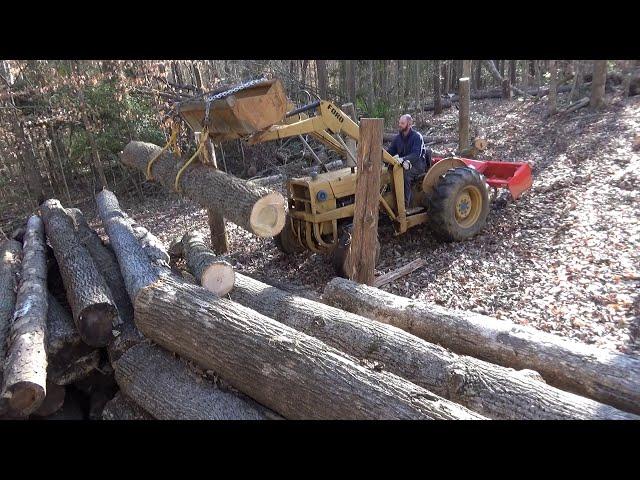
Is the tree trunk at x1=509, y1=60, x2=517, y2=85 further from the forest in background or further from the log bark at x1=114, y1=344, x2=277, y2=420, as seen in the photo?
the log bark at x1=114, y1=344, x2=277, y2=420

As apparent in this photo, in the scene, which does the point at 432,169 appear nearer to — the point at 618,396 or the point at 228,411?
the point at 618,396

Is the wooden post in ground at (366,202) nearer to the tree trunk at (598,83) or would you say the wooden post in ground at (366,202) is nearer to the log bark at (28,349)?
the log bark at (28,349)

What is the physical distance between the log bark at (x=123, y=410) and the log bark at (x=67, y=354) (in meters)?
0.43

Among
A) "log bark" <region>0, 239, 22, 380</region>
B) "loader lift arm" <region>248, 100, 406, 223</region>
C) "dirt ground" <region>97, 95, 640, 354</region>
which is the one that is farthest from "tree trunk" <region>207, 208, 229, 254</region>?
"log bark" <region>0, 239, 22, 380</region>

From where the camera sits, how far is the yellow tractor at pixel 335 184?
461 centimetres

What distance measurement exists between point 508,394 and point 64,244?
528cm

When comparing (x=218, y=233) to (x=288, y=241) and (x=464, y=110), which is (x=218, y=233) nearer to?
(x=288, y=241)

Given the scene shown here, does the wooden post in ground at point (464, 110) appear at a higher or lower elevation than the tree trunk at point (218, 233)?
higher

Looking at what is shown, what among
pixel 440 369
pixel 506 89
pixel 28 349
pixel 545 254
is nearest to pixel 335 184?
pixel 545 254

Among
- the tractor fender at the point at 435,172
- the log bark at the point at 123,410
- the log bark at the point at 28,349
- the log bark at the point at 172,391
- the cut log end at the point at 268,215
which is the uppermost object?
the cut log end at the point at 268,215

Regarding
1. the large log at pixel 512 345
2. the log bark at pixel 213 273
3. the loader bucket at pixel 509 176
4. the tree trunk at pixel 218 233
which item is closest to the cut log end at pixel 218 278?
the log bark at pixel 213 273

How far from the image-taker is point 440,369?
3393 mm

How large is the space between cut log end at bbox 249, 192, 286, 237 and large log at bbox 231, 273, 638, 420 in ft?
2.27

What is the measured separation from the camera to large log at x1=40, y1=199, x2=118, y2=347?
4.07m
